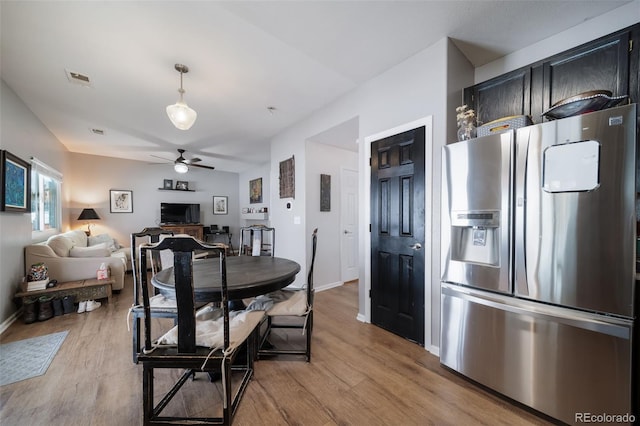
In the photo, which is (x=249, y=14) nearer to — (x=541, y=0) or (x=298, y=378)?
(x=541, y=0)

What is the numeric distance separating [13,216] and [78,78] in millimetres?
1832

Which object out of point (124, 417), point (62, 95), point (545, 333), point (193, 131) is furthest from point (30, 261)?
point (545, 333)

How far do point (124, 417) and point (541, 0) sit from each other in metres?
3.84

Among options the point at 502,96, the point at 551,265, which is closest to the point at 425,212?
the point at 551,265

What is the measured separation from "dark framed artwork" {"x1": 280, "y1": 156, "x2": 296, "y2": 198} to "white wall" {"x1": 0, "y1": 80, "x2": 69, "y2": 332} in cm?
326

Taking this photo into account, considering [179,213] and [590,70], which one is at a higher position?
[590,70]

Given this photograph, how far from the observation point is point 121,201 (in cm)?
615

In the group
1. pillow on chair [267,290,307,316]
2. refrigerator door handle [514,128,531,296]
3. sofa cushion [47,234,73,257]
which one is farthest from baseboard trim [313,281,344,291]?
sofa cushion [47,234,73,257]

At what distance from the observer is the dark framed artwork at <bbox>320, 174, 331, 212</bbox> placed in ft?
13.1

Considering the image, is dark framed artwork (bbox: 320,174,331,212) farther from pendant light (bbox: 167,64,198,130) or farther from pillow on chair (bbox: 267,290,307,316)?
pendant light (bbox: 167,64,198,130)

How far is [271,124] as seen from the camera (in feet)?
13.2

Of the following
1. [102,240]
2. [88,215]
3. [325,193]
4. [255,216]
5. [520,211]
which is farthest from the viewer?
[255,216]

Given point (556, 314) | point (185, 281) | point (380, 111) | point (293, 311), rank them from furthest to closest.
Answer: point (380, 111) < point (293, 311) < point (556, 314) < point (185, 281)

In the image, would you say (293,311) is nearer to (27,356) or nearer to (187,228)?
(27,356)
